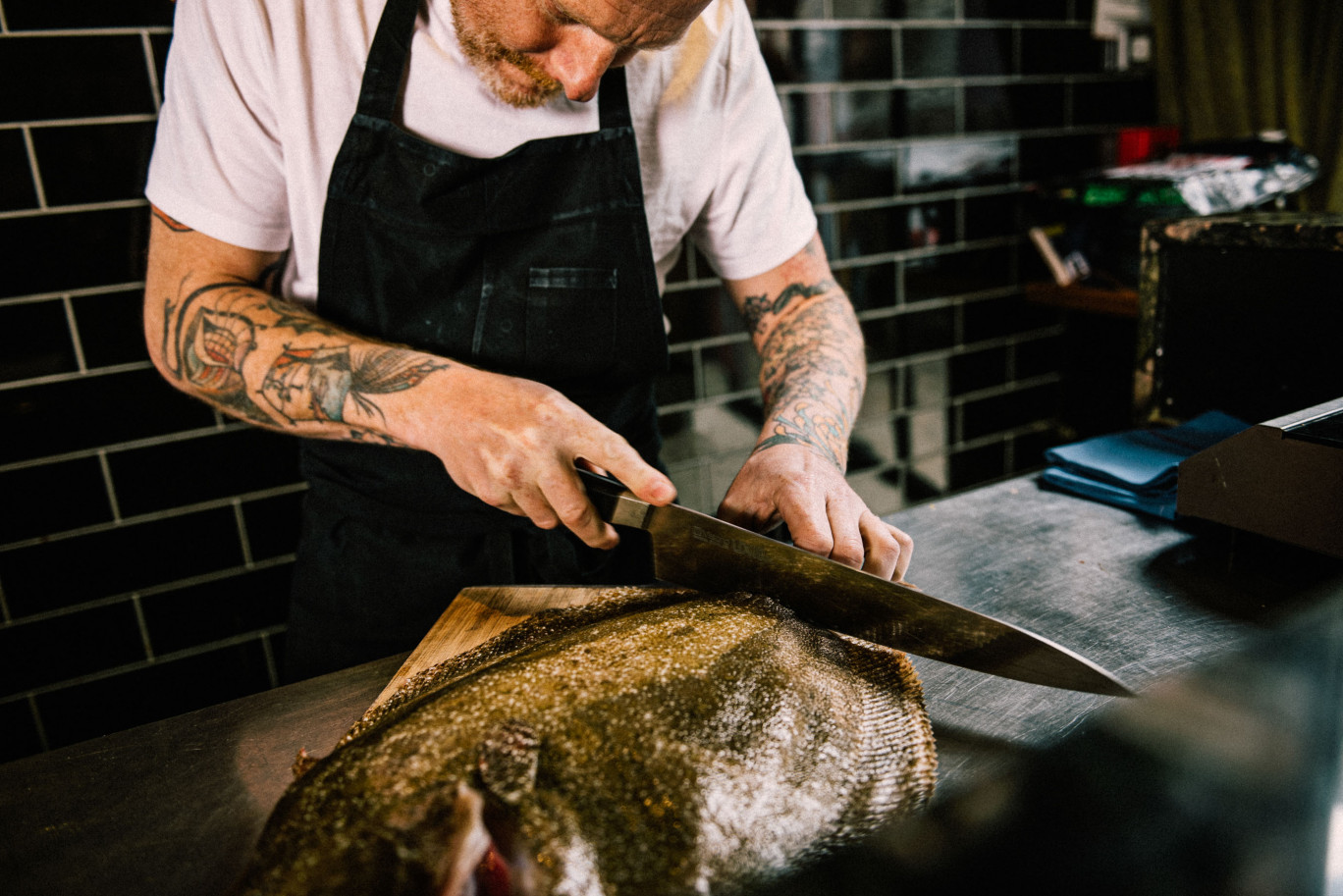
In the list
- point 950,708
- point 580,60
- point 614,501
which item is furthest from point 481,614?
point 580,60

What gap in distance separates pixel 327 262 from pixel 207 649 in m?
1.29

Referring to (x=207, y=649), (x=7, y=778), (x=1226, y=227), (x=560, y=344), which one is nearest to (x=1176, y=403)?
(x=1226, y=227)

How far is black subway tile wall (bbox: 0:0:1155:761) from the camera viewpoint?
5.82ft

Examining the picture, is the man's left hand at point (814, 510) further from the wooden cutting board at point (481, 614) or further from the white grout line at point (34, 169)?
the white grout line at point (34, 169)

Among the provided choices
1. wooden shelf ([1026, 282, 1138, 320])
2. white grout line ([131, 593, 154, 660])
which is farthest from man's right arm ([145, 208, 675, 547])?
wooden shelf ([1026, 282, 1138, 320])

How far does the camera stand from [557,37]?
1.07 metres

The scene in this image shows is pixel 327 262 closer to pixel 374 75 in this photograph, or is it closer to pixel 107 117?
pixel 374 75

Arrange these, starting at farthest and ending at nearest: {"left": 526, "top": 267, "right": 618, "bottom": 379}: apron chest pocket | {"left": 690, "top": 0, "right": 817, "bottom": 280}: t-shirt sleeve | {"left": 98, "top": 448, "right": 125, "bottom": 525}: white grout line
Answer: {"left": 98, "top": 448, "right": 125, "bottom": 525}: white grout line < {"left": 690, "top": 0, "right": 817, "bottom": 280}: t-shirt sleeve < {"left": 526, "top": 267, "right": 618, "bottom": 379}: apron chest pocket

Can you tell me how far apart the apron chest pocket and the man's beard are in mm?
250

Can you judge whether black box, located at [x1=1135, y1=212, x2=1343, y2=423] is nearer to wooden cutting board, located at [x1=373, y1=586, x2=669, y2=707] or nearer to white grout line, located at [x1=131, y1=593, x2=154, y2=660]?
wooden cutting board, located at [x1=373, y1=586, x2=669, y2=707]

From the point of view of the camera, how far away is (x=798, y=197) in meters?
1.56

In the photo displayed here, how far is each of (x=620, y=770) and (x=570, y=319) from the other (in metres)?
0.78

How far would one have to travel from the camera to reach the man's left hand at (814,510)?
105 centimetres

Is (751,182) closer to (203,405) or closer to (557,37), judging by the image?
(557,37)
